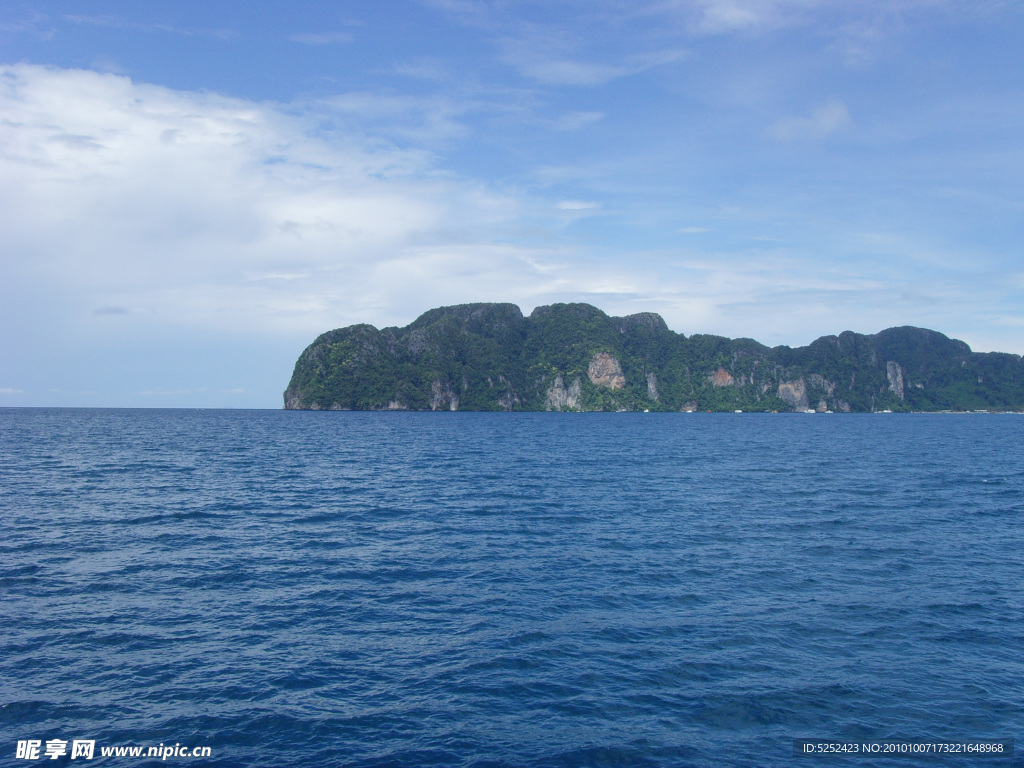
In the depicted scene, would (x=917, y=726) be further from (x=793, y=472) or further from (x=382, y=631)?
(x=793, y=472)

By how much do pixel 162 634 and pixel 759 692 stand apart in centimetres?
1742

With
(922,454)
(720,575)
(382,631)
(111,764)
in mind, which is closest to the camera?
(111,764)

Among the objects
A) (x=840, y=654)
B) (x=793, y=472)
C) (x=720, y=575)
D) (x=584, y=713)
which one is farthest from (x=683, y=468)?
(x=584, y=713)

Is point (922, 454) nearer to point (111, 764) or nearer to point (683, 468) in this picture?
point (683, 468)

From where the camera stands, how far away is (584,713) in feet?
47.4

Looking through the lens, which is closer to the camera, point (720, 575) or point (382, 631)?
point (382, 631)

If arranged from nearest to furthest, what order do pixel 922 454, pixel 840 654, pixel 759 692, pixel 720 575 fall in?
pixel 759 692, pixel 840 654, pixel 720 575, pixel 922 454

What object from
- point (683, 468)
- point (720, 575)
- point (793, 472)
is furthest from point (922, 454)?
point (720, 575)

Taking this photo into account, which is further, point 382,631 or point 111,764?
point 382,631

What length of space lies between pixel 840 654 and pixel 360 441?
8522 centimetres

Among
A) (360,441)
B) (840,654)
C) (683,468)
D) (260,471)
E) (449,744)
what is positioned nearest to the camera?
(449,744)

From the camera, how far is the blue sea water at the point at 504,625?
13.7 metres

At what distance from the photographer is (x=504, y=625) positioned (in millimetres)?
19656

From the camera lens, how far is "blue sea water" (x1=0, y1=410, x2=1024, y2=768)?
44.9 ft
